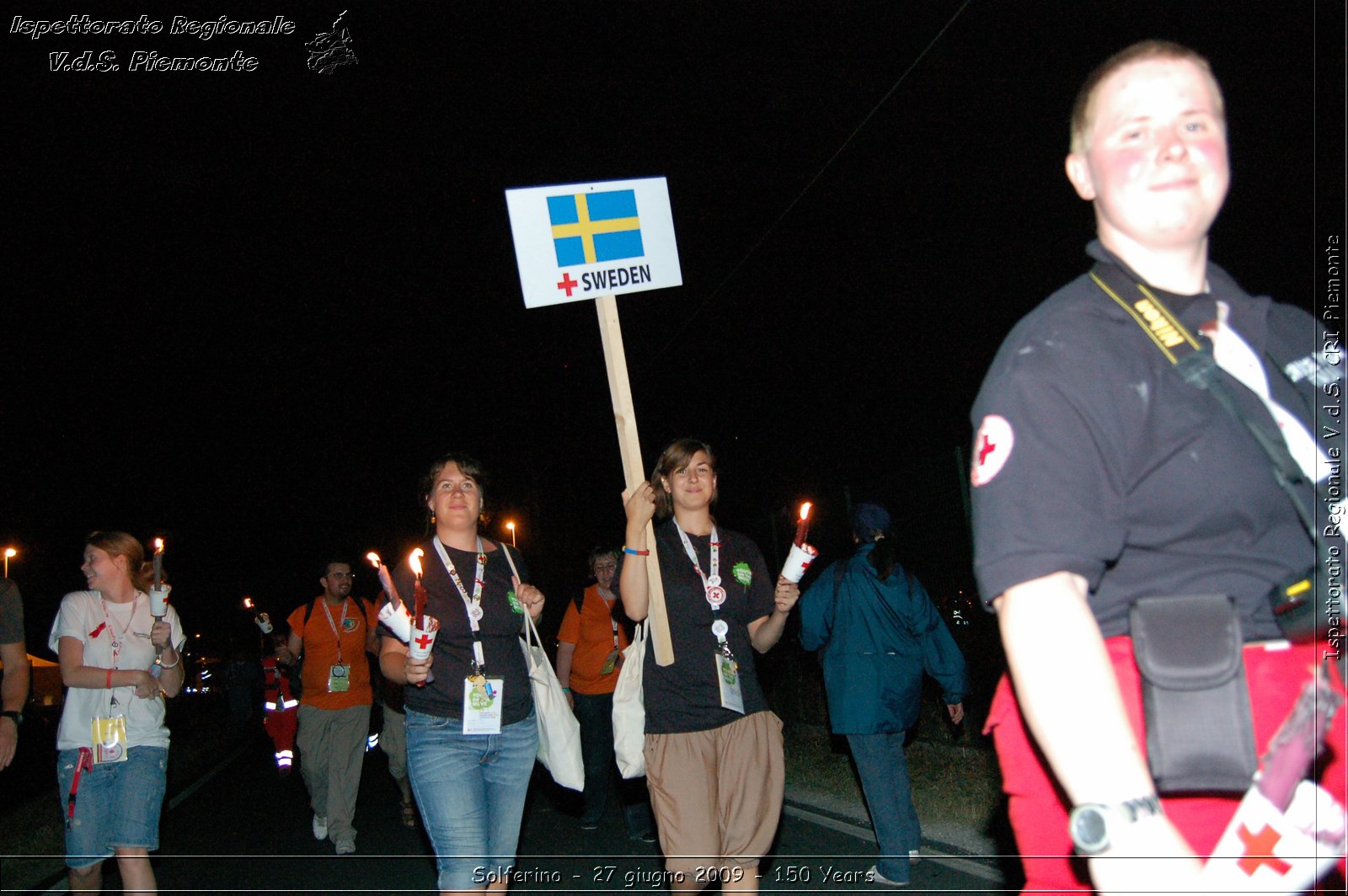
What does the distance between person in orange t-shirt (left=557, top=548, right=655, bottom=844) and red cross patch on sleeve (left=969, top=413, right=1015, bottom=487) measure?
22.8 ft

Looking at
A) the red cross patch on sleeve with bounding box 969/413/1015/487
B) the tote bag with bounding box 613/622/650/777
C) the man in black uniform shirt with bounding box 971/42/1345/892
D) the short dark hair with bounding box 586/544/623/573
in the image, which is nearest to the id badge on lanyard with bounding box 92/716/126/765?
the tote bag with bounding box 613/622/650/777

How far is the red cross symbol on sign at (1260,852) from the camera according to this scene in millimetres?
1309

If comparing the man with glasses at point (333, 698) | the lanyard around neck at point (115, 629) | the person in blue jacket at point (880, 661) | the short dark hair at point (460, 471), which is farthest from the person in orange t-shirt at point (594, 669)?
the lanyard around neck at point (115, 629)

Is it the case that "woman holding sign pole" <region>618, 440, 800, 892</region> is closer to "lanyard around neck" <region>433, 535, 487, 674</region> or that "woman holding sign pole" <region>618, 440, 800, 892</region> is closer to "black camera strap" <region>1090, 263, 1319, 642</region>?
"lanyard around neck" <region>433, 535, 487, 674</region>

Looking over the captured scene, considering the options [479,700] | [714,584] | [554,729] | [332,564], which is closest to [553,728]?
[554,729]

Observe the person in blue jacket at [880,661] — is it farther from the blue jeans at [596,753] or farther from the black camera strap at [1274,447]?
the black camera strap at [1274,447]

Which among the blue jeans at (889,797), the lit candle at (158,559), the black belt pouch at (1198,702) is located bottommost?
the blue jeans at (889,797)

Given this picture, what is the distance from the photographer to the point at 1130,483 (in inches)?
60.9

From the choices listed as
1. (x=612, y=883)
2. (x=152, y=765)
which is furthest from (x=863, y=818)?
(x=152, y=765)

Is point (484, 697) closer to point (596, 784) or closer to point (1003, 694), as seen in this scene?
point (1003, 694)

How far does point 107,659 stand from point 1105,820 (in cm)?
549

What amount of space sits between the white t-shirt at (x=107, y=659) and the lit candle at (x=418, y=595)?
192cm

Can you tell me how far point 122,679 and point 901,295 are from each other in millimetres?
14733

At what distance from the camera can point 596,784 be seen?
8.42 meters
